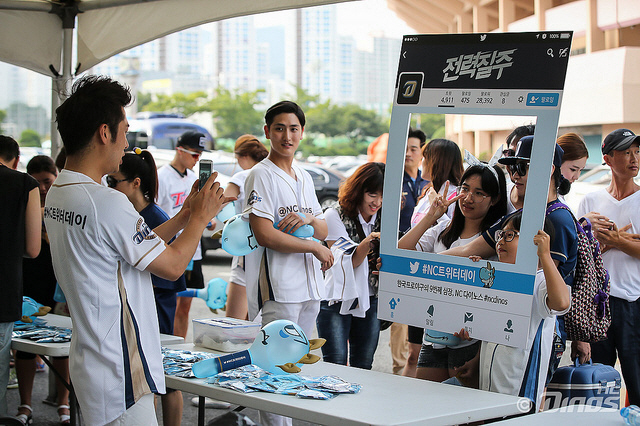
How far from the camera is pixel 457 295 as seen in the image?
2.58m

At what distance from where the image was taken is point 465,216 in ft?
9.73

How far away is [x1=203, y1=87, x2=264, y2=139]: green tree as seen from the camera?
45.1 meters

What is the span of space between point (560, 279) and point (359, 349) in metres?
1.82

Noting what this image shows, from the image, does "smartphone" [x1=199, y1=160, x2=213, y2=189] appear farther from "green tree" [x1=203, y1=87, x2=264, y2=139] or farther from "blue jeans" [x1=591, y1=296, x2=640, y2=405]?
"green tree" [x1=203, y1=87, x2=264, y2=139]

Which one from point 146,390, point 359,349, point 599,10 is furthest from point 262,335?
point 599,10

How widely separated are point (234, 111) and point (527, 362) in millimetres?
44248

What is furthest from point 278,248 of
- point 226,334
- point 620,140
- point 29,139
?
point 29,139

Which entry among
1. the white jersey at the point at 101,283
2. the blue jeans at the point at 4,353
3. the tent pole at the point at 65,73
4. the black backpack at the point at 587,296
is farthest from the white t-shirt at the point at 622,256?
the tent pole at the point at 65,73

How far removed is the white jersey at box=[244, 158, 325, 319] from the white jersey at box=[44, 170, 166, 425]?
51.5 inches

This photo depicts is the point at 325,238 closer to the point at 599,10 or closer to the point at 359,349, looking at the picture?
the point at 359,349

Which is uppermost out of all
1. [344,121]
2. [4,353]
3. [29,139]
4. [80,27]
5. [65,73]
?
[344,121]

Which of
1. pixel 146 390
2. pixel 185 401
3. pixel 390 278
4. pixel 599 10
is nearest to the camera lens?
pixel 146 390

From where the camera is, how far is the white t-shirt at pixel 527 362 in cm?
251

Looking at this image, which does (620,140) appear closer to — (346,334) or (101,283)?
(346,334)
